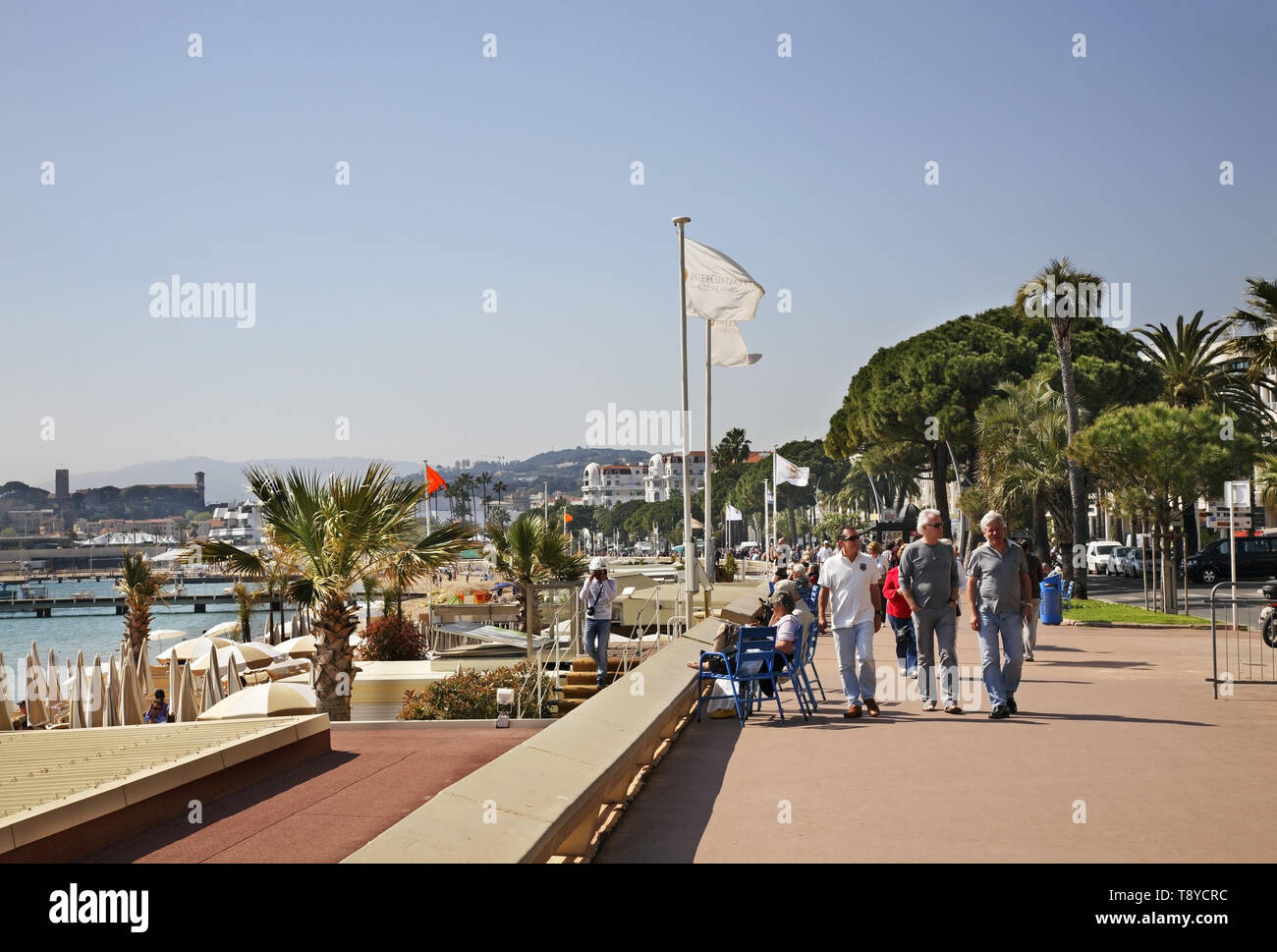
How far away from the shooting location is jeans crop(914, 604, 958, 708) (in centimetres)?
1171

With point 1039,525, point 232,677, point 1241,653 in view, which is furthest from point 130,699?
point 1039,525

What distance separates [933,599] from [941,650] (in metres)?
0.49

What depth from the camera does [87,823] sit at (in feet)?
22.6

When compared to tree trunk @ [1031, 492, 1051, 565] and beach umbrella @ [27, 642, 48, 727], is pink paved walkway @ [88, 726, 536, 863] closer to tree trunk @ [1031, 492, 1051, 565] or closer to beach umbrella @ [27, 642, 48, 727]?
beach umbrella @ [27, 642, 48, 727]

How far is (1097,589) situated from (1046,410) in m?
7.19

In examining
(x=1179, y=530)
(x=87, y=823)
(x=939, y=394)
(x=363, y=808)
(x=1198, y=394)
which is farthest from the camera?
(x=939, y=394)

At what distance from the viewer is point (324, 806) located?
8.20 metres

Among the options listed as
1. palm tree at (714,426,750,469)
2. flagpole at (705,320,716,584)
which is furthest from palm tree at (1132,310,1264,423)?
palm tree at (714,426,750,469)

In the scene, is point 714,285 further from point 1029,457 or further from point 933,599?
point 1029,457

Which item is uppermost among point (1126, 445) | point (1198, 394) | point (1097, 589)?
point (1198, 394)

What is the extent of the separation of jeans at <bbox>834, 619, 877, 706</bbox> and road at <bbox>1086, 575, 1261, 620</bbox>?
2161 cm

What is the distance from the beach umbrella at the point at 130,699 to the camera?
18.0 m
